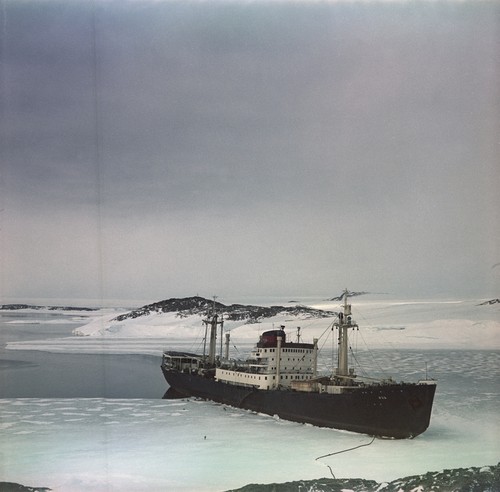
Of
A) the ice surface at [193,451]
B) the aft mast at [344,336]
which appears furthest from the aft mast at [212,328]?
the aft mast at [344,336]

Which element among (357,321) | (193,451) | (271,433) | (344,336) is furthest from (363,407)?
(193,451)

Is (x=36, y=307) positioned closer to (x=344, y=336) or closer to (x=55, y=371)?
(x=55, y=371)

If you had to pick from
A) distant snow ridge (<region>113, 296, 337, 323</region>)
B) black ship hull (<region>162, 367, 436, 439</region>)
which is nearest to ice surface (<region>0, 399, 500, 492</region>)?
black ship hull (<region>162, 367, 436, 439</region>)

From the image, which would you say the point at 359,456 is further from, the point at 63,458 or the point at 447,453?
the point at 63,458

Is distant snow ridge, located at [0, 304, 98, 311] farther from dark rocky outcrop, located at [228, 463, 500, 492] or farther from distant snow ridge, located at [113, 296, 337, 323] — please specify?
dark rocky outcrop, located at [228, 463, 500, 492]

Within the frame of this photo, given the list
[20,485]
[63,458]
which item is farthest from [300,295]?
[20,485]

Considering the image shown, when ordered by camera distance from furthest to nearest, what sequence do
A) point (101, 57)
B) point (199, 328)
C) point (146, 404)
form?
point (199, 328)
point (146, 404)
point (101, 57)

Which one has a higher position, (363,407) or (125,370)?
(125,370)
